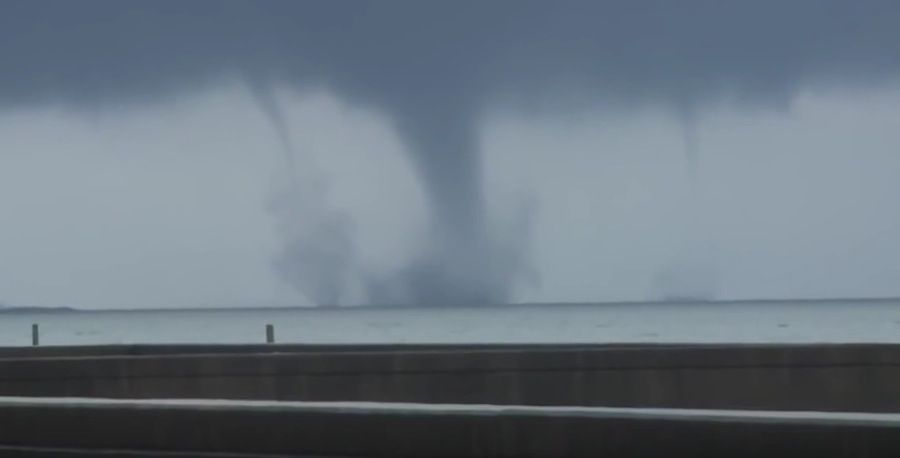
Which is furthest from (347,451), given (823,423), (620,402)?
Result: (620,402)

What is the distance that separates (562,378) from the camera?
56.1 feet

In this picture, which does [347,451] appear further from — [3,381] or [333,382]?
[3,381]

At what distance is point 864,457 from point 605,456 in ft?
4.78

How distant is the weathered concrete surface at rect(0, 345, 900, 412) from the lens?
55.0 ft

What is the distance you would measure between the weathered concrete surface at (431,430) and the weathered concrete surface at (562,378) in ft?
22.5

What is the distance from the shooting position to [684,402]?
17.0 meters

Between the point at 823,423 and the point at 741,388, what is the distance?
7.98m

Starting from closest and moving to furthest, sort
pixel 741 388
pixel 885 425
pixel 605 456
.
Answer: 1. pixel 885 425
2. pixel 605 456
3. pixel 741 388

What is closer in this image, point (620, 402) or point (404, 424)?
point (404, 424)

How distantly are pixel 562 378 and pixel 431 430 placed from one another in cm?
739

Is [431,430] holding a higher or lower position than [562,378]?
higher

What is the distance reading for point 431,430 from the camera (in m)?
9.84

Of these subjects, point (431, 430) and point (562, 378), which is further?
point (562, 378)

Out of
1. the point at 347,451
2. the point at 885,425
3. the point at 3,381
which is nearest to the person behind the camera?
the point at 885,425
